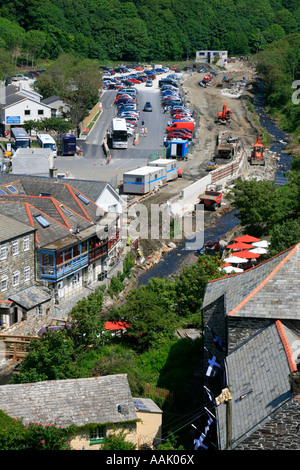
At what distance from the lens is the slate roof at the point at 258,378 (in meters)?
24.2

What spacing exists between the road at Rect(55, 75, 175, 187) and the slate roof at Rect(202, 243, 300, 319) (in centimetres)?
4610

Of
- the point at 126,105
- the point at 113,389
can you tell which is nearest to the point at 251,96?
the point at 126,105

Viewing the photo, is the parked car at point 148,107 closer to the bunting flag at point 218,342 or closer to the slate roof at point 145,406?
the bunting flag at point 218,342

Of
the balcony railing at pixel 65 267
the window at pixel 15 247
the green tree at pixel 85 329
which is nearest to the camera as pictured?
the green tree at pixel 85 329

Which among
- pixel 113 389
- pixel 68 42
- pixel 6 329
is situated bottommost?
pixel 6 329

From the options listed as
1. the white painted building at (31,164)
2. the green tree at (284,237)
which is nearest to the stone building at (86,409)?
the green tree at (284,237)

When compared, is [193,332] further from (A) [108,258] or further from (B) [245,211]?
(B) [245,211]

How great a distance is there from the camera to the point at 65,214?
5628 centimetres

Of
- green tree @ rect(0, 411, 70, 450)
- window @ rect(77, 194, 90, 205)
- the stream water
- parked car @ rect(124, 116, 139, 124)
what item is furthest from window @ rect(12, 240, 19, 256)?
parked car @ rect(124, 116, 139, 124)

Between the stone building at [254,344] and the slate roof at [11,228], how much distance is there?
16.7 metres

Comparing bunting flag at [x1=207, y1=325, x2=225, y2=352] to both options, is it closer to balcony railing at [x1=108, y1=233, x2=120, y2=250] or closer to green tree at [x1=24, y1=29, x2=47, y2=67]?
balcony railing at [x1=108, y1=233, x2=120, y2=250]

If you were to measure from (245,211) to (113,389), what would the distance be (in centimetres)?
3676

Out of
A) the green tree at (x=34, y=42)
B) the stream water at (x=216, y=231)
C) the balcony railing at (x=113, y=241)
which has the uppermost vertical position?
the green tree at (x=34, y=42)

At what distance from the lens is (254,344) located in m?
29.4
